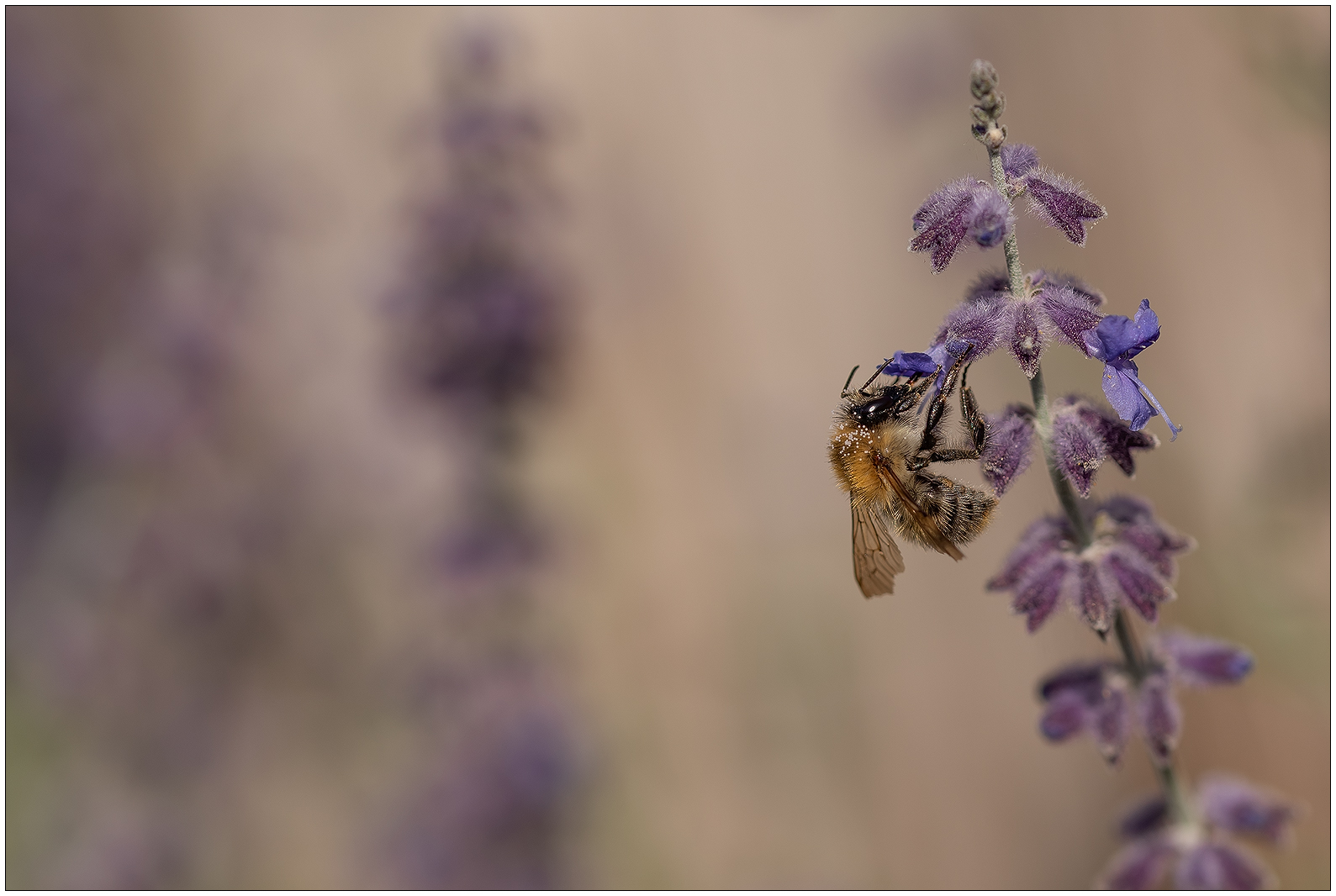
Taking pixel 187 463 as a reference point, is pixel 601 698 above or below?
below

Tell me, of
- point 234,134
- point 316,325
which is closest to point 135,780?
point 316,325

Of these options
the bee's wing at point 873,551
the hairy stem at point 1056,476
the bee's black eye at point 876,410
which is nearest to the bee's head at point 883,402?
the bee's black eye at point 876,410

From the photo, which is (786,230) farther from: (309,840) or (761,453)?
(309,840)

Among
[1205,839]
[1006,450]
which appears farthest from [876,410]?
[1205,839]

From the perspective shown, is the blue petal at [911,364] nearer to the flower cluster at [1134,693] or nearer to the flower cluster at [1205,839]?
the flower cluster at [1134,693]

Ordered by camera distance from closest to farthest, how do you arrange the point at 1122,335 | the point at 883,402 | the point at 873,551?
1. the point at 1122,335
2. the point at 883,402
3. the point at 873,551

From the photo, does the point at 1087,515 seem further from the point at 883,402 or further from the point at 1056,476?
the point at 883,402
